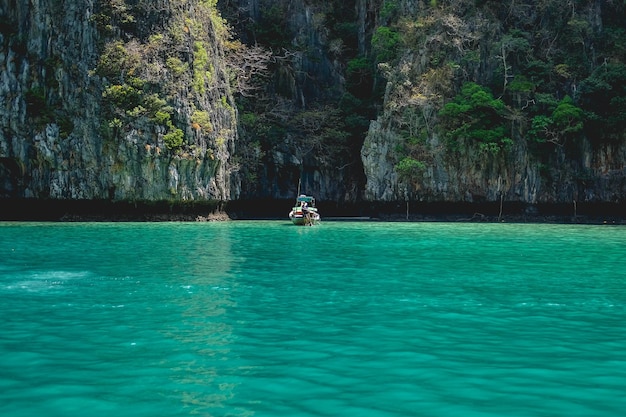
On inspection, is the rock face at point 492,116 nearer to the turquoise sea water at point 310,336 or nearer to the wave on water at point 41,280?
the turquoise sea water at point 310,336

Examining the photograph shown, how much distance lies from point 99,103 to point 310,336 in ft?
122

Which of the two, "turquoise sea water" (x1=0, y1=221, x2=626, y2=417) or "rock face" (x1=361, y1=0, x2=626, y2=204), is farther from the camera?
"rock face" (x1=361, y1=0, x2=626, y2=204)

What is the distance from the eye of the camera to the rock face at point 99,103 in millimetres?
42500

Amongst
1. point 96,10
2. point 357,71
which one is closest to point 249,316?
point 96,10

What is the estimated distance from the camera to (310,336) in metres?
10.0

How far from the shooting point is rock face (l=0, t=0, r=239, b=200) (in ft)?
139

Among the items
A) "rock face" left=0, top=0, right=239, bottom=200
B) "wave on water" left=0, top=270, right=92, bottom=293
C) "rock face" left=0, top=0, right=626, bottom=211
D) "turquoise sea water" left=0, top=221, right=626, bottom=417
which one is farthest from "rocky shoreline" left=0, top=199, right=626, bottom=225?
"wave on water" left=0, top=270, right=92, bottom=293

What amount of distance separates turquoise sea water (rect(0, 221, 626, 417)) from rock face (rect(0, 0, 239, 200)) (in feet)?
77.5

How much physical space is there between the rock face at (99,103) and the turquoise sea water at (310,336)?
2363 centimetres

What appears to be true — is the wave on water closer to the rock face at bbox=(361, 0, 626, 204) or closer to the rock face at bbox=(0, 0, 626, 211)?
the rock face at bbox=(0, 0, 626, 211)

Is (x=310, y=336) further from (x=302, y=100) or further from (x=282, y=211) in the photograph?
(x=302, y=100)

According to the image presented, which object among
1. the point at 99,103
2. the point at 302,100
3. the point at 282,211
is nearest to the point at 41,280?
the point at 99,103

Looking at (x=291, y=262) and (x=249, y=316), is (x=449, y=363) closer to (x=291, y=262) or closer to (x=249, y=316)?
(x=249, y=316)

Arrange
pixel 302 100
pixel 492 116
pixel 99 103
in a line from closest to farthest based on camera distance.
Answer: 1. pixel 99 103
2. pixel 492 116
3. pixel 302 100
